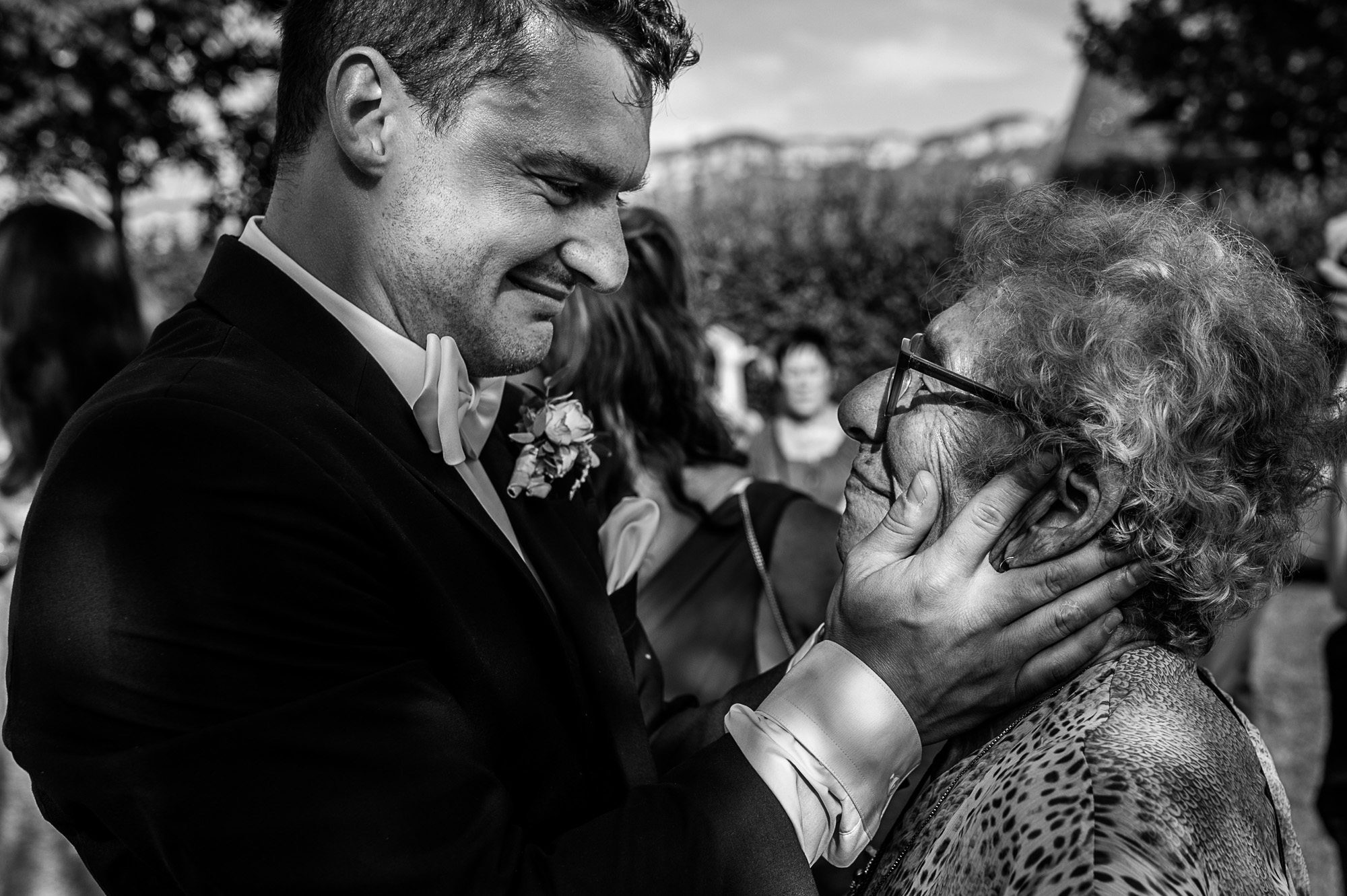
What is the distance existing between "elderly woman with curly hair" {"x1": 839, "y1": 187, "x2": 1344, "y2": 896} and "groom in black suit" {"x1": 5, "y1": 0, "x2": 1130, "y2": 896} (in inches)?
3.3

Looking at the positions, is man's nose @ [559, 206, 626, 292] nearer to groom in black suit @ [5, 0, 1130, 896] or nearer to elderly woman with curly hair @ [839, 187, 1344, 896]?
groom in black suit @ [5, 0, 1130, 896]

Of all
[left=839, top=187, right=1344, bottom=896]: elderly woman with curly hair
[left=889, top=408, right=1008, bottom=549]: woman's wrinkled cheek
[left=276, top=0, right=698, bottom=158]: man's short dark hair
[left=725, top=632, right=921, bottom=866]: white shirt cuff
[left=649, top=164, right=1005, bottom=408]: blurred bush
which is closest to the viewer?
[left=839, top=187, right=1344, bottom=896]: elderly woman with curly hair

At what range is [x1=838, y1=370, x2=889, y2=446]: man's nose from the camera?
1.86 meters

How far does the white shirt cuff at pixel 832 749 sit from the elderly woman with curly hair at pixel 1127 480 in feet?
0.34

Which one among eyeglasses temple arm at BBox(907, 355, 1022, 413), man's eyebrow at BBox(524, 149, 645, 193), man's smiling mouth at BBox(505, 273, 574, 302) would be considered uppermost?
man's eyebrow at BBox(524, 149, 645, 193)

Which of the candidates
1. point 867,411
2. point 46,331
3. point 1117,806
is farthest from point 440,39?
point 46,331

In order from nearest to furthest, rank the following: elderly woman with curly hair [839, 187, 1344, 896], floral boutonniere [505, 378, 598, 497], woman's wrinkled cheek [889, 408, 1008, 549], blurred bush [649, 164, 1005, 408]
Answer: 1. elderly woman with curly hair [839, 187, 1344, 896]
2. woman's wrinkled cheek [889, 408, 1008, 549]
3. floral boutonniere [505, 378, 598, 497]
4. blurred bush [649, 164, 1005, 408]

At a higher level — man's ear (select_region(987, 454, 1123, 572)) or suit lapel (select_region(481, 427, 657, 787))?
man's ear (select_region(987, 454, 1123, 572))

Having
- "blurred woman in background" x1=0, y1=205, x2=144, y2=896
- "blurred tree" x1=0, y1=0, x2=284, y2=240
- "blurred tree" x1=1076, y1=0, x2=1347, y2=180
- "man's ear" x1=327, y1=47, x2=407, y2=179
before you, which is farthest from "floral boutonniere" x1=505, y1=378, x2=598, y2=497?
"blurred tree" x1=1076, y1=0, x2=1347, y2=180

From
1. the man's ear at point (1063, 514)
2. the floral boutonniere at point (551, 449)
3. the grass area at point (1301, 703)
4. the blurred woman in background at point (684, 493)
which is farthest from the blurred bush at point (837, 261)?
the man's ear at point (1063, 514)

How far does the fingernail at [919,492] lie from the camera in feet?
5.47

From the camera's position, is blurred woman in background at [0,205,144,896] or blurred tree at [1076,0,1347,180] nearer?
blurred woman in background at [0,205,144,896]

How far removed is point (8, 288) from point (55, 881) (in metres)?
2.44

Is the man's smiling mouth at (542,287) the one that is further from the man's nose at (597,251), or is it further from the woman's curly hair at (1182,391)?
the woman's curly hair at (1182,391)
